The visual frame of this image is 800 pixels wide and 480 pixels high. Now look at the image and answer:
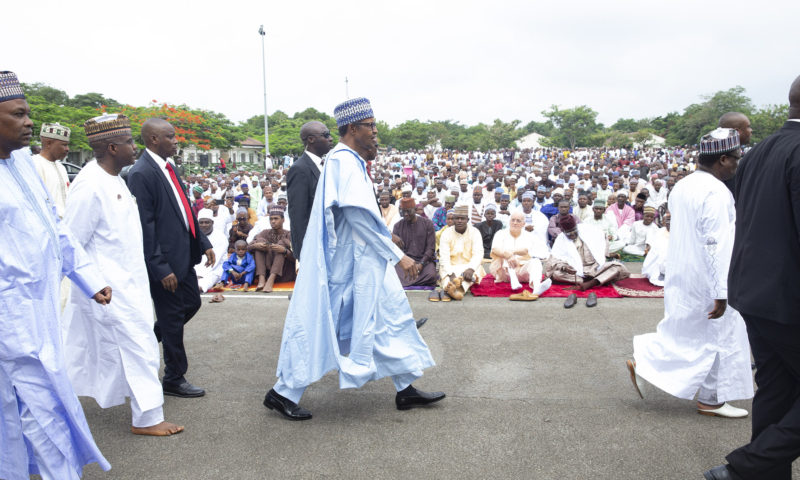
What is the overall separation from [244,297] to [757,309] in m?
5.96

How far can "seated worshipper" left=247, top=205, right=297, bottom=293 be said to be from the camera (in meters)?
7.94

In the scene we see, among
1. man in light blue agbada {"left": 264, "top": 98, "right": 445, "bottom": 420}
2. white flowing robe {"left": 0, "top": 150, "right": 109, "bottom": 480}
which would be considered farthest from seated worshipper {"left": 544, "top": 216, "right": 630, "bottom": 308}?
white flowing robe {"left": 0, "top": 150, "right": 109, "bottom": 480}

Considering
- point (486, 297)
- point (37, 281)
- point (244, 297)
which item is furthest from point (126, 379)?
point (486, 297)

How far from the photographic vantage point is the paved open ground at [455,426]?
284 centimetres

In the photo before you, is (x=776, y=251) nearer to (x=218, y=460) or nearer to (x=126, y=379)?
(x=218, y=460)

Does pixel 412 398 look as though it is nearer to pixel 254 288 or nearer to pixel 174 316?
pixel 174 316

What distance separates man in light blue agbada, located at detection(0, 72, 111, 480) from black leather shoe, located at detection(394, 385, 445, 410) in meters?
1.71

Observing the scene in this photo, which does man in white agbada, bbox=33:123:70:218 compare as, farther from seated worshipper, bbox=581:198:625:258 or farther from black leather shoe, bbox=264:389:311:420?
seated worshipper, bbox=581:198:625:258

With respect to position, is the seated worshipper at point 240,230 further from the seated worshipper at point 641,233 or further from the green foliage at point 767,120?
the green foliage at point 767,120

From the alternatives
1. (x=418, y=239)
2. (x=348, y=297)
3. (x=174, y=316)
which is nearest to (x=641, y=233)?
(x=418, y=239)

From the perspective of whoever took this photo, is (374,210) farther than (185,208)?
No

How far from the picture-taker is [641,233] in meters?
9.44

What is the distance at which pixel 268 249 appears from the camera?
798 cm

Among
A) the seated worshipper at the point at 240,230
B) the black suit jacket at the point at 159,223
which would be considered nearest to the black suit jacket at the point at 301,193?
the black suit jacket at the point at 159,223
